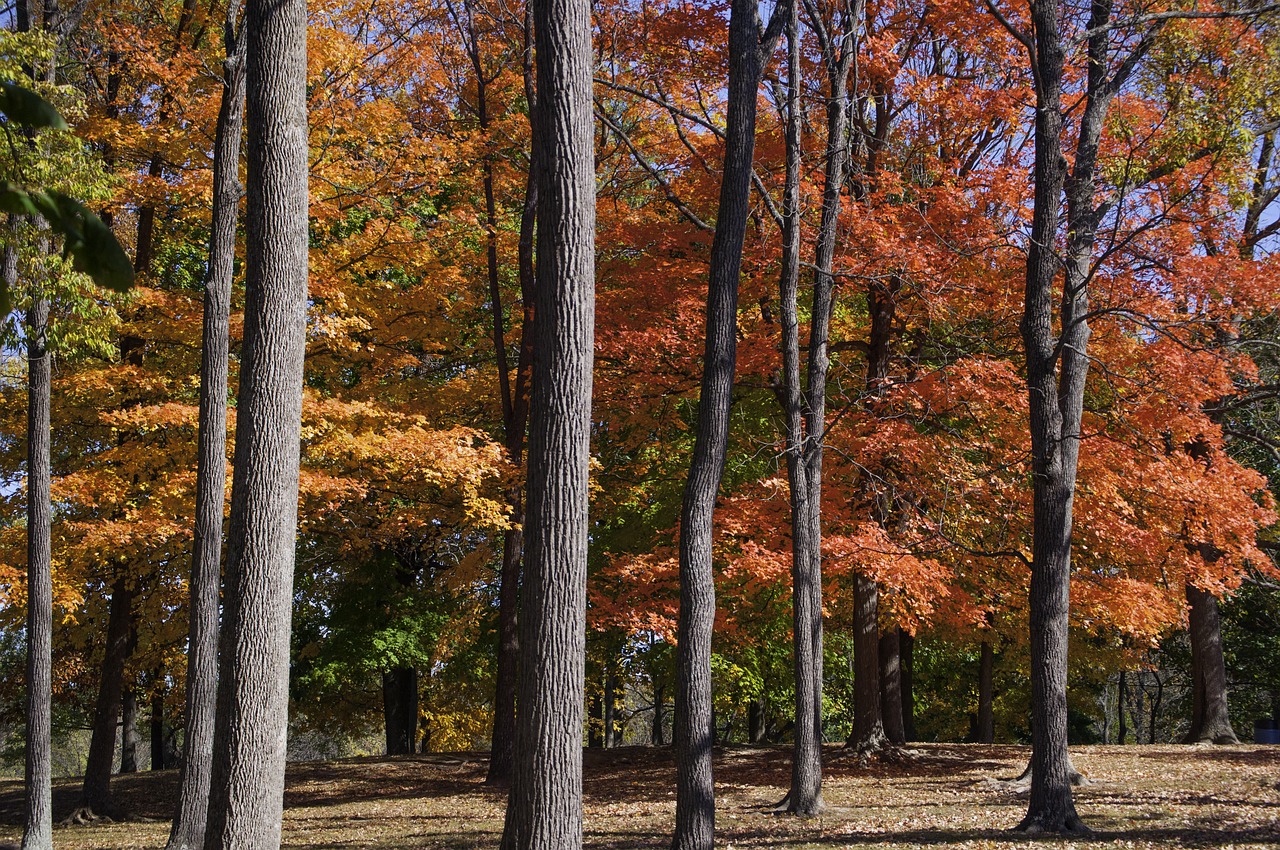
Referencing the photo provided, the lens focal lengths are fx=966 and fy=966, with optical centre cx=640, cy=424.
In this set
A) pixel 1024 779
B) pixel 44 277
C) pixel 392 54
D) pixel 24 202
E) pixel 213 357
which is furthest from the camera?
pixel 392 54

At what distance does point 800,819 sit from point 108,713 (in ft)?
34.3

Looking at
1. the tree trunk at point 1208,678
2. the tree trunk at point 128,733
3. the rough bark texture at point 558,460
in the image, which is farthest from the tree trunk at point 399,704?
the rough bark texture at point 558,460

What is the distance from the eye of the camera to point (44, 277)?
1065cm

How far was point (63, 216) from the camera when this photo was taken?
1.93 meters

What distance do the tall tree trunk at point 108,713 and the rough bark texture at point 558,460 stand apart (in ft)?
38.5

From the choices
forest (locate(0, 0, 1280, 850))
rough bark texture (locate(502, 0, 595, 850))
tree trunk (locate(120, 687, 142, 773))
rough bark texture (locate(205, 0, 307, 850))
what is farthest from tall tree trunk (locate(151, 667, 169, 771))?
rough bark texture (locate(502, 0, 595, 850))

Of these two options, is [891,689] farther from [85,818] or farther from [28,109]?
[28,109]

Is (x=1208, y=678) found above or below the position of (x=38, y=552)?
below

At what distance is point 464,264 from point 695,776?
38.3 ft

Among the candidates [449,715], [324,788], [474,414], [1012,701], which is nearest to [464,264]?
[474,414]

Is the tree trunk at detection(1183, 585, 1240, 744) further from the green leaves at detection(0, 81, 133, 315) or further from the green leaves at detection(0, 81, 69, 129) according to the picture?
the green leaves at detection(0, 81, 69, 129)

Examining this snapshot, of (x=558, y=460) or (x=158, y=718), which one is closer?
(x=558, y=460)

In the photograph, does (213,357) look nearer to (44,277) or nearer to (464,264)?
(44,277)

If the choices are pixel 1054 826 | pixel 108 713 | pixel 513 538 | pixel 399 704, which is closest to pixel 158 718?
pixel 399 704
